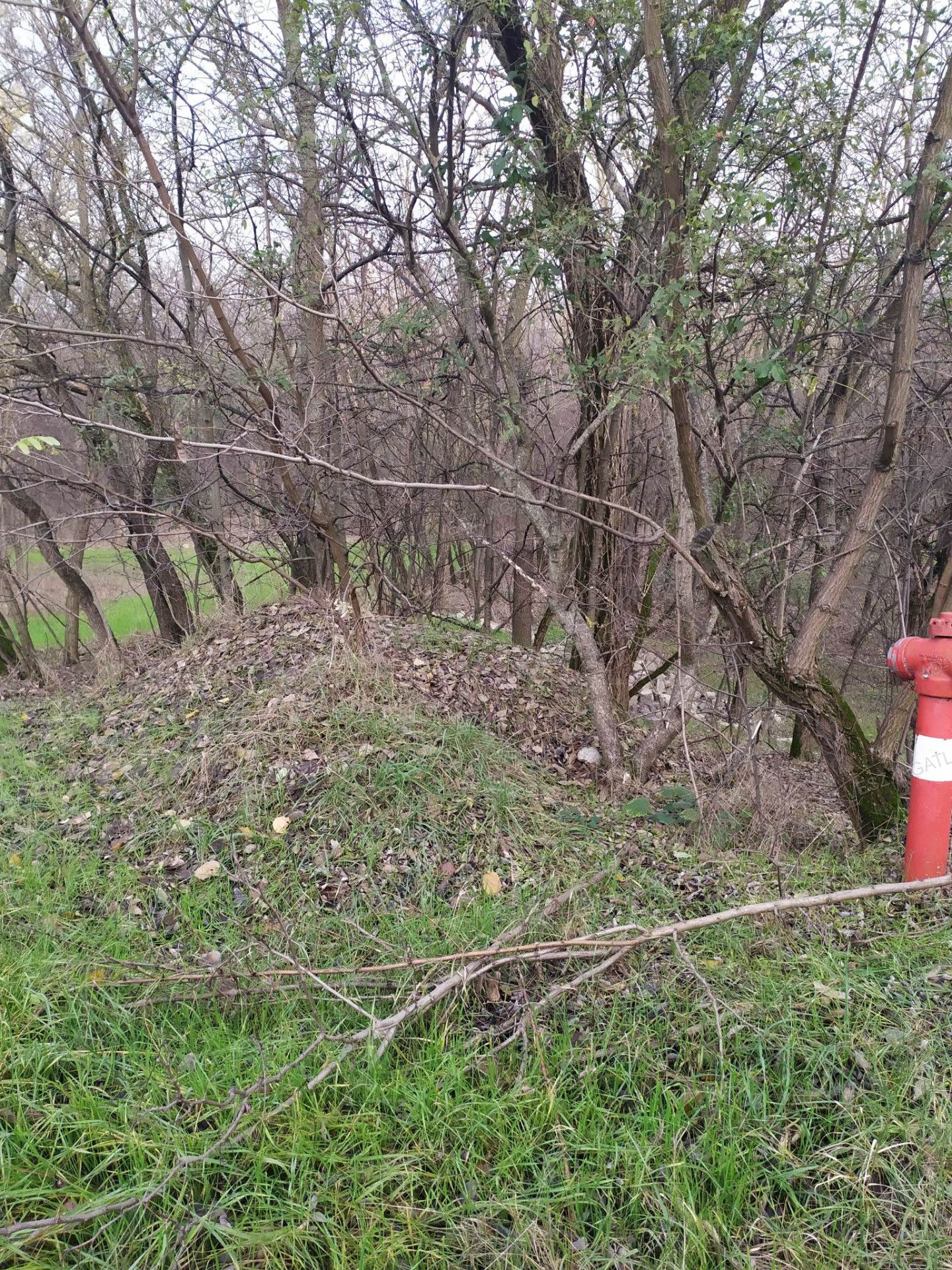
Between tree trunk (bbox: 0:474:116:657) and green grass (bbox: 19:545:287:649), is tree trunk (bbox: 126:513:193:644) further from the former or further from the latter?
tree trunk (bbox: 0:474:116:657)

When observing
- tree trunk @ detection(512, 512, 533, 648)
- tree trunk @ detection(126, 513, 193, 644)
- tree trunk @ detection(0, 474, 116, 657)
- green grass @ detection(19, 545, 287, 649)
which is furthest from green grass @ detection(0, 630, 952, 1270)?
tree trunk @ detection(512, 512, 533, 648)

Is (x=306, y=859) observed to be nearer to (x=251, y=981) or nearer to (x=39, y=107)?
(x=251, y=981)

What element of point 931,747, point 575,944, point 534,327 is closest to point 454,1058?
point 575,944

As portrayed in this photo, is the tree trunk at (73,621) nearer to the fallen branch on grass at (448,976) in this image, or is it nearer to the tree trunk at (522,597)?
the tree trunk at (522,597)

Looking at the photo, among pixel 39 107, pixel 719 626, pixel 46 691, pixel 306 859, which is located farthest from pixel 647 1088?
pixel 39 107

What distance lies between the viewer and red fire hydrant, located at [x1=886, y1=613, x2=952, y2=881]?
9.24 ft

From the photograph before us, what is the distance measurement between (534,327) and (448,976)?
5653 mm

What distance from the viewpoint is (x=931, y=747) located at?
286cm

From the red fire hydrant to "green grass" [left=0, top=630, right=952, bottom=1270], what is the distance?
0.63 ft

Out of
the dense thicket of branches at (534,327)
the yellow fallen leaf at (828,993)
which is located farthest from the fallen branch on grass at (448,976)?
the dense thicket of branches at (534,327)

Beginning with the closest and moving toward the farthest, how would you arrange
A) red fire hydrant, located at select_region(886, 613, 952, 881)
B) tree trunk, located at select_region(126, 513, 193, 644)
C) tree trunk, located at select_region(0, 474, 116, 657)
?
1. red fire hydrant, located at select_region(886, 613, 952, 881)
2. tree trunk, located at select_region(126, 513, 193, 644)
3. tree trunk, located at select_region(0, 474, 116, 657)

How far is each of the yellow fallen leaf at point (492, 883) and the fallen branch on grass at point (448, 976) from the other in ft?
0.98

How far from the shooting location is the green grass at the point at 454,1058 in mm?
1836

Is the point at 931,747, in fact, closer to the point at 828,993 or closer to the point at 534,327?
the point at 828,993
